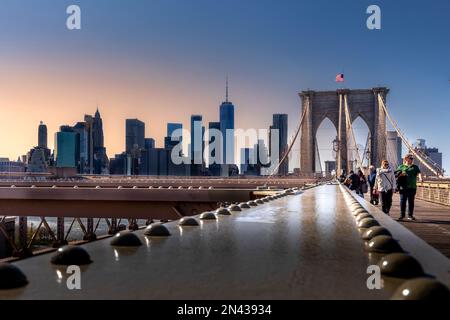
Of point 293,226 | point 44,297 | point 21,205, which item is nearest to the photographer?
point 44,297

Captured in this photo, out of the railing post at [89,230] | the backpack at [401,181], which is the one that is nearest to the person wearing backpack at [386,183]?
the backpack at [401,181]

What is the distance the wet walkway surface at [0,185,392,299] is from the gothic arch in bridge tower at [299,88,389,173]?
7159 centimetres

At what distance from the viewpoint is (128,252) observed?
2.80 metres

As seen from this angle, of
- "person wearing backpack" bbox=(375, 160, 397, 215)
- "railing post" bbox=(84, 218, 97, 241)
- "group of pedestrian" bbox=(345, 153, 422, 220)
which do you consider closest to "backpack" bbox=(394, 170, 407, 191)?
"group of pedestrian" bbox=(345, 153, 422, 220)

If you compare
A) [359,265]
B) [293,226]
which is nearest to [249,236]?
[293,226]

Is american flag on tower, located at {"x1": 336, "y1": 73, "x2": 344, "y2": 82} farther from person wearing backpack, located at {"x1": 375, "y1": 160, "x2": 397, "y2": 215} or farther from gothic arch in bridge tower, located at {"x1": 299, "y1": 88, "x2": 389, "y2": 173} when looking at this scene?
person wearing backpack, located at {"x1": 375, "y1": 160, "x2": 397, "y2": 215}

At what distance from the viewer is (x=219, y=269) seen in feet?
7.71

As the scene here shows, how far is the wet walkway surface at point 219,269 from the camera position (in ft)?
6.09

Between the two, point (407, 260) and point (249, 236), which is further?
point (249, 236)

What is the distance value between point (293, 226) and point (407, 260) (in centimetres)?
231

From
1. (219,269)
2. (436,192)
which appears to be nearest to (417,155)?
(436,192)
